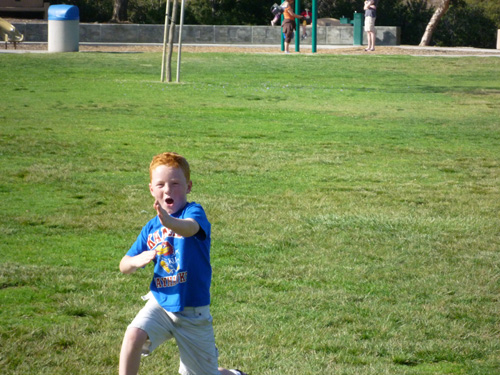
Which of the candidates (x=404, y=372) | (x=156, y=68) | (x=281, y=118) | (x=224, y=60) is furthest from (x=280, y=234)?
(x=224, y=60)

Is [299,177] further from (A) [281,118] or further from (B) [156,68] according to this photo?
(B) [156,68]

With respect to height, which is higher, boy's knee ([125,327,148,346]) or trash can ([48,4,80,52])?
trash can ([48,4,80,52])

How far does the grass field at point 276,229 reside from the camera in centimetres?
439

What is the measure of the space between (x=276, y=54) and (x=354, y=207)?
2238cm

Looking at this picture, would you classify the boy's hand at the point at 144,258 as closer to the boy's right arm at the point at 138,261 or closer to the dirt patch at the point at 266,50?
the boy's right arm at the point at 138,261

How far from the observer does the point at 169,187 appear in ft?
11.4

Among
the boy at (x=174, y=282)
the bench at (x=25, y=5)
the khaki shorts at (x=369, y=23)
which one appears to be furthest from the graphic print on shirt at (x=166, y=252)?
the bench at (x=25, y=5)

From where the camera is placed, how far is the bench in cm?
4314

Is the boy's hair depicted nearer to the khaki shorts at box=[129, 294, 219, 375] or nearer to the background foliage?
the khaki shorts at box=[129, 294, 219, 375]

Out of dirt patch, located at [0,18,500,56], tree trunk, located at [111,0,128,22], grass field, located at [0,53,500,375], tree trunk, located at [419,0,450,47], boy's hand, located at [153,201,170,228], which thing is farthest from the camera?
tree trunk, located at [111,0,128,22]

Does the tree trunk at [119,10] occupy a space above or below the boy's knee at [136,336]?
above

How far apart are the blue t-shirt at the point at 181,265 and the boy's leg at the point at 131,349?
16cm

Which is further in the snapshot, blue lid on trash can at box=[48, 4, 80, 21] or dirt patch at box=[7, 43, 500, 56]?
dirt patch at box=[7, 43, 500, 56]

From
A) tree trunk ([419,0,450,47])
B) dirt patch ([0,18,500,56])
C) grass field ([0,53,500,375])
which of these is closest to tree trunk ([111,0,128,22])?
dirt patch ([0,18,500,56])
